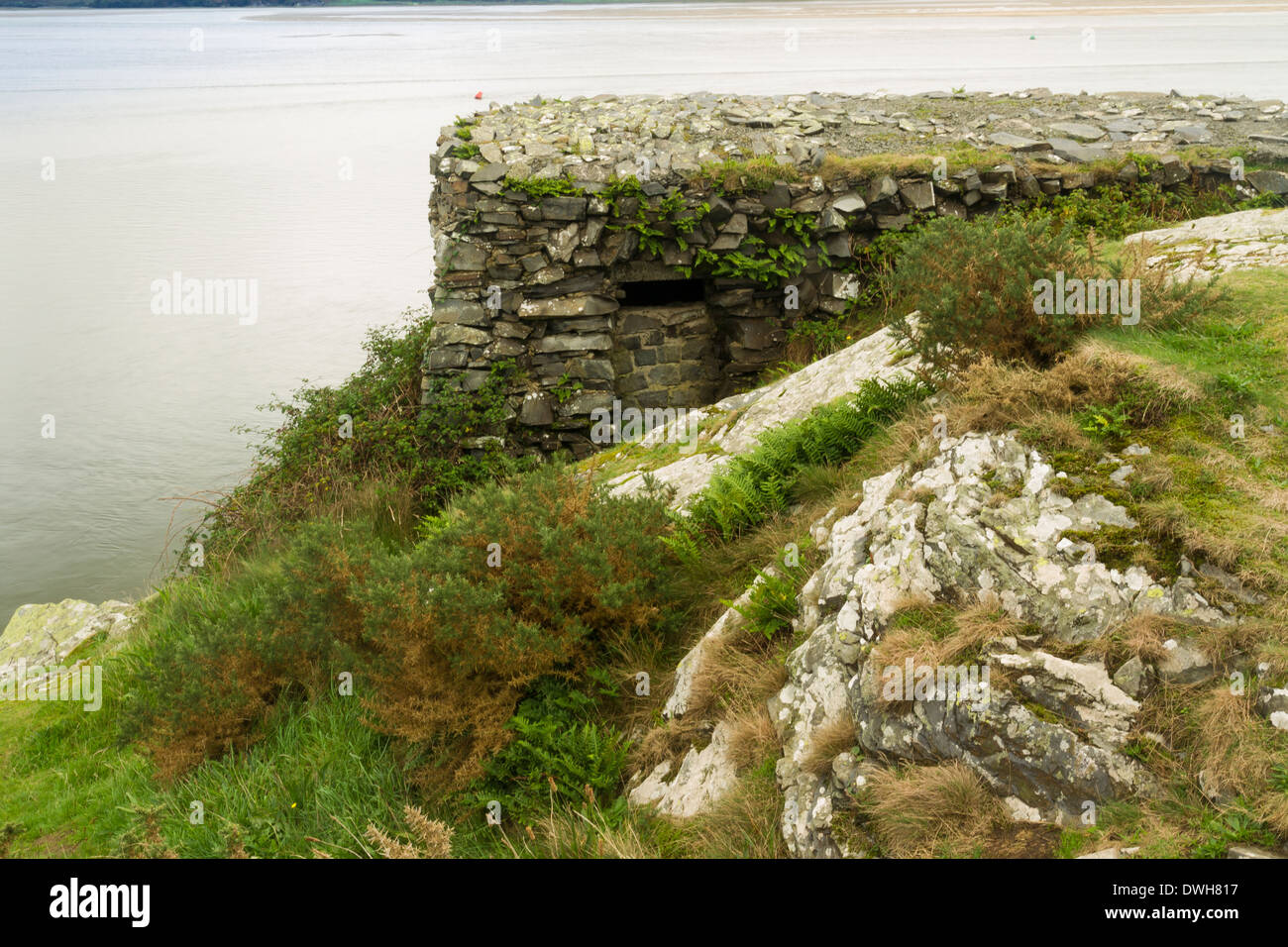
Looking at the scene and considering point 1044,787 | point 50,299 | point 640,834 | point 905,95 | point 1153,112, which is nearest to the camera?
point 1044,787

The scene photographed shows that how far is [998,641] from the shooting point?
3859mm

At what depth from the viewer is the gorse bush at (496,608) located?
16.6 ft

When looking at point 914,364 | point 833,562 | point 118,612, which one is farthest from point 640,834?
point 118,612

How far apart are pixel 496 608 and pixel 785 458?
2478mm

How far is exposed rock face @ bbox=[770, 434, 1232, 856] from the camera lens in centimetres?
349

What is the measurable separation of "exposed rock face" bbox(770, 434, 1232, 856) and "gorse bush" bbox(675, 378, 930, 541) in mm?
1239

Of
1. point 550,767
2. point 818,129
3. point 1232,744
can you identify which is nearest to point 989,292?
point 1232,744

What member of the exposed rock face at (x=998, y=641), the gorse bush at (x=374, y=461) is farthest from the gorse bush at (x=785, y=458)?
the gorse bush at (x=374, y=461)

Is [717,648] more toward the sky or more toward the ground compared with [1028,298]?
more toward the ground

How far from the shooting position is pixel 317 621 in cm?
624

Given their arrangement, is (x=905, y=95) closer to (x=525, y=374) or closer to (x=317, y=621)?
(x=525, y=374)

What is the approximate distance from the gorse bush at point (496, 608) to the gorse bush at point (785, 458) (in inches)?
21.1

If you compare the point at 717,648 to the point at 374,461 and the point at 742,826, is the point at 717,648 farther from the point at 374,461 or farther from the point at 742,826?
the point at 374,461

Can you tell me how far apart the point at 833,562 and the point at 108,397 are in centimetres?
1894
